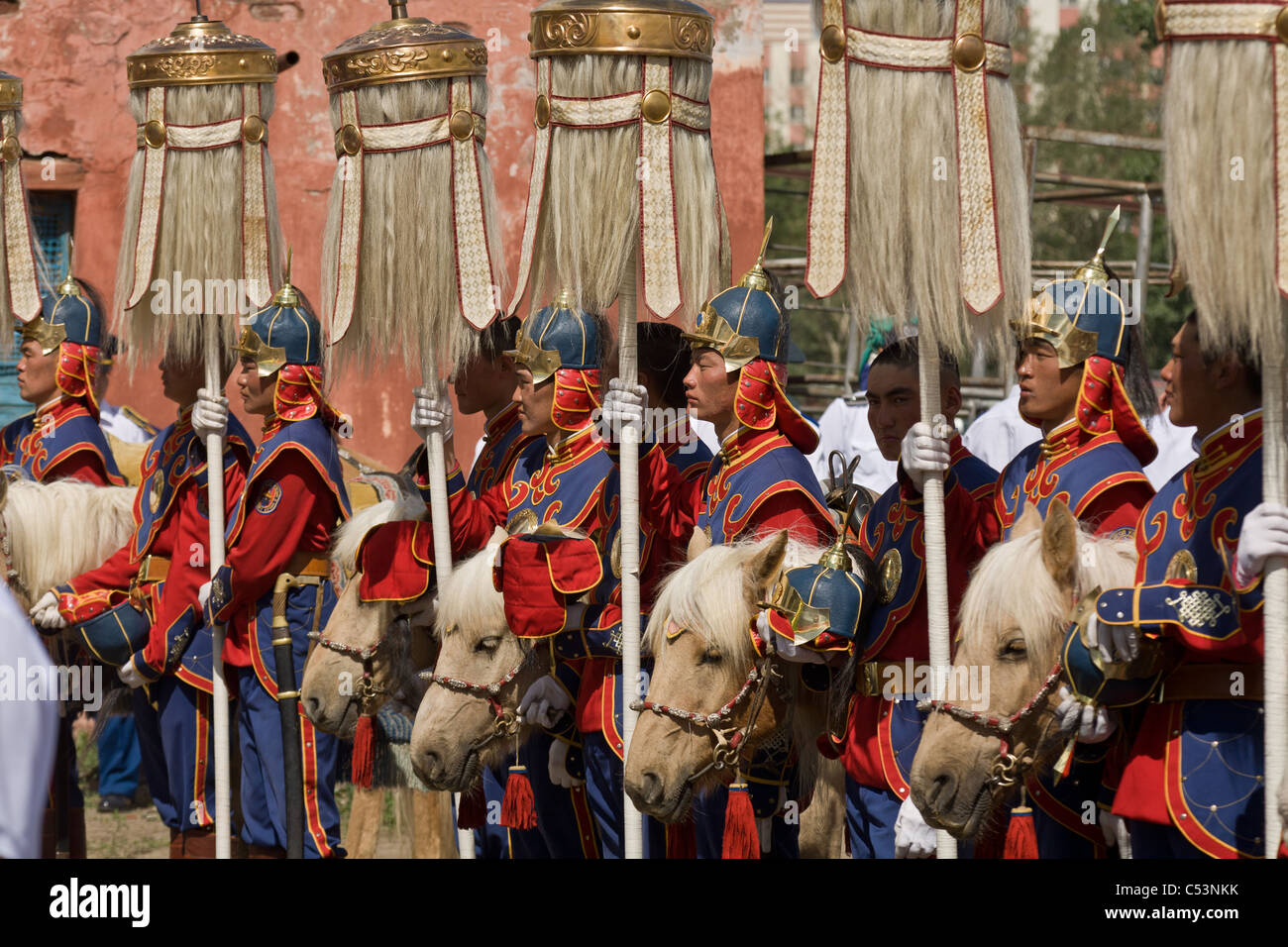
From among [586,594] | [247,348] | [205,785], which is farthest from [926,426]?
[205,785]

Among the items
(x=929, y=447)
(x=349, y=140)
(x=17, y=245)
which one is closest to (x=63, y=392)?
(x=17, y=245)

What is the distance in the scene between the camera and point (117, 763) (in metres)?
10.7

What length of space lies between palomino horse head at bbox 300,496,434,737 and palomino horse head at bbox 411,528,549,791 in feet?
2.06

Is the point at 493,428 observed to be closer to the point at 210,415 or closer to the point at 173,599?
the point at 210,415

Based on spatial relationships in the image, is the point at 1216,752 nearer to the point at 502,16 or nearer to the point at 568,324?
the point at 568,324

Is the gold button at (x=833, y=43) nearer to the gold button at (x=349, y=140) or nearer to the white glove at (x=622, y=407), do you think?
the white glove at (x=622, y=407)

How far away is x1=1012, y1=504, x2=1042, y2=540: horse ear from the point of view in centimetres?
488

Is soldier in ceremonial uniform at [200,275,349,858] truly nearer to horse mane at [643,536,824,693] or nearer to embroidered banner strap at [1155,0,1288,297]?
horse mane at [643,536,824,693]

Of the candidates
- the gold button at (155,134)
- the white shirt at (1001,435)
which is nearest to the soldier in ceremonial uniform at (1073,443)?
the gold button at (155,134)

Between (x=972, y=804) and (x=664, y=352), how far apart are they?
2.63 metres

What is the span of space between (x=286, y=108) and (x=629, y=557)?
23.5 ft

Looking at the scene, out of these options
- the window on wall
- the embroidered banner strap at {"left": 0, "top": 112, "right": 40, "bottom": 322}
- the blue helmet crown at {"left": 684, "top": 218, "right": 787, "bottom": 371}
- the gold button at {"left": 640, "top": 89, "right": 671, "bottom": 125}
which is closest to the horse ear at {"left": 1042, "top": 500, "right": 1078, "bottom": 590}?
the blue helmet crown at {"left": 684, "top": 218, "right": 787, "bottom": 371}

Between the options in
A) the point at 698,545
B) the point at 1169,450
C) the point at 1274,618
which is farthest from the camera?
the point at 1169,450

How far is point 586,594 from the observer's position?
19.0ft
